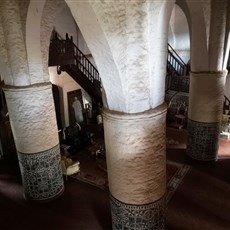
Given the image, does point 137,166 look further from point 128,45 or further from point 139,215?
point 128,45

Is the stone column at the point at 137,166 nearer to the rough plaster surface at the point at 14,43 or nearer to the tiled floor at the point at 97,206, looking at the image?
the tiled floor at the point at 97,206

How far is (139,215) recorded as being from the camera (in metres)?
3.77

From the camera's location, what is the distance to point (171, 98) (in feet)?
39.3

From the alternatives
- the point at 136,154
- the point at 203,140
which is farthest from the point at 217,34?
the point at 136,154

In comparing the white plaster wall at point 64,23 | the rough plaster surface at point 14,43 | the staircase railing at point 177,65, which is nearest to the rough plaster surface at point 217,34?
the rough plaster surface at point 14,43

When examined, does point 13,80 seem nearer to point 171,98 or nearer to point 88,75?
point 88,75

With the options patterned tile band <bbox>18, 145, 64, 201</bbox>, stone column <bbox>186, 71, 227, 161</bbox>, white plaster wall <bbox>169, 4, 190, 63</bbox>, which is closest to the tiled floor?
patterned tile band <bbox>18, 145, 64, 201</bbox>

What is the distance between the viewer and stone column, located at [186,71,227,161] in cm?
684

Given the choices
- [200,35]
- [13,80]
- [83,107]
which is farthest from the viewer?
[83,107]

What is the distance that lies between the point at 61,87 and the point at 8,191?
5.07 metres

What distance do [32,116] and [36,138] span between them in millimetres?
539

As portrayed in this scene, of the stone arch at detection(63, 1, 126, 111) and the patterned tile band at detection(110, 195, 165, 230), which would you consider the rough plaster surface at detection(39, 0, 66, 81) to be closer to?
the stone arch at detection(63, 1, 126, 111)

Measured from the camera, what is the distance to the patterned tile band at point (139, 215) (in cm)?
376

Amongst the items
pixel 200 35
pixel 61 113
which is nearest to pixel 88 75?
pixel 61 113
